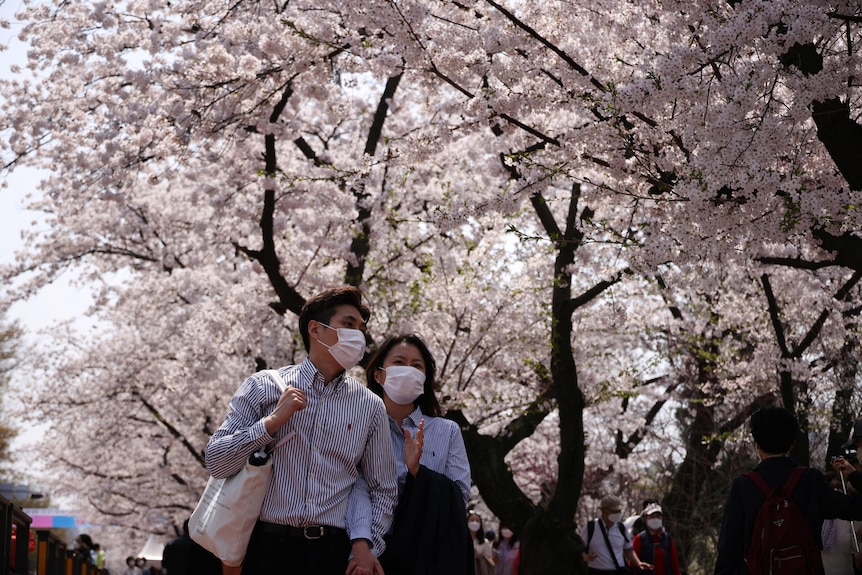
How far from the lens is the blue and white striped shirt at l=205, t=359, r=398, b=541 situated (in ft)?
11.0

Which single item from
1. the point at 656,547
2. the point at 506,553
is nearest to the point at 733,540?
the point at 656,547

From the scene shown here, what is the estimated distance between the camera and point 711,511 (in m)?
15.9

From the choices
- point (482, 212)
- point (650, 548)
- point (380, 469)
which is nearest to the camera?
point (380, 469)

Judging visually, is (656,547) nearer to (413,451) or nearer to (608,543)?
(608,543)

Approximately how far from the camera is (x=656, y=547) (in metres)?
11.3

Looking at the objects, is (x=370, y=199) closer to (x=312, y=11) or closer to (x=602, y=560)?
(x=312, y=11)

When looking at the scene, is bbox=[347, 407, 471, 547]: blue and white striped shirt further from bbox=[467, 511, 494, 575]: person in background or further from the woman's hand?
bbox=[467, 511, 494, 575]: person in background

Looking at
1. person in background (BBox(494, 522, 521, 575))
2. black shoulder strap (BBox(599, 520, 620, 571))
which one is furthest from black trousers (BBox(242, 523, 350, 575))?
person in background (BBox(494, 522, 521, 575))

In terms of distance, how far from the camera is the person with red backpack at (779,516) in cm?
427

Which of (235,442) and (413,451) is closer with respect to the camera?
(235,442)

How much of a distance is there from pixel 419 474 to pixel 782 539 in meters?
1.68

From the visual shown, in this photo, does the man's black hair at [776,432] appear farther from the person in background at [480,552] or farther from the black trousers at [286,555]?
the person in background at [480,552]

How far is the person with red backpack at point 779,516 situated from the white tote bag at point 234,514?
7.47 feet

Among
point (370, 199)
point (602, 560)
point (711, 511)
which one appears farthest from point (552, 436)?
point (602, 560)
